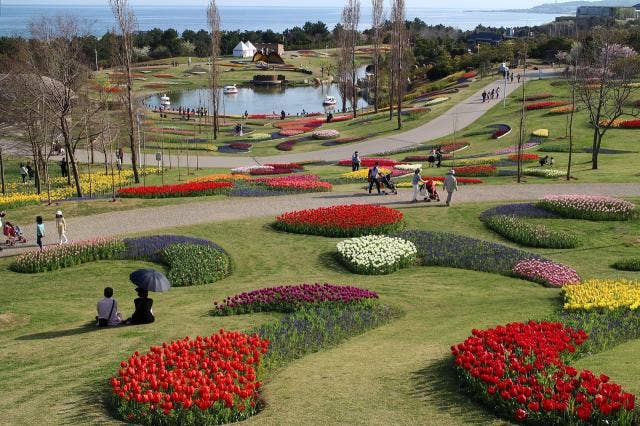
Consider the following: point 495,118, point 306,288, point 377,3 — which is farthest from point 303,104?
point 306,288

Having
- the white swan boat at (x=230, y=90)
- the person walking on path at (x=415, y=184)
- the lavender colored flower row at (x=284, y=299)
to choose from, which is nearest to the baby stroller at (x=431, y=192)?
the person walking on path at (x=415, y=184)

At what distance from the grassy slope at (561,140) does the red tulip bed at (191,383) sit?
2600 centimetres

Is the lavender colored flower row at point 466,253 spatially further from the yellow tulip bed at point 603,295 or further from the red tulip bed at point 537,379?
the red tulip bed at point 537,379

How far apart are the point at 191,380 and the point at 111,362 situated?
286cm

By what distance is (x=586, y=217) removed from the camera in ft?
87.1

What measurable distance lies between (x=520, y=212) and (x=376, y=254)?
8600mm

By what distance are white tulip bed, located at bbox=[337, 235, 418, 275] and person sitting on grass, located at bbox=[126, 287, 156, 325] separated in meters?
7.52

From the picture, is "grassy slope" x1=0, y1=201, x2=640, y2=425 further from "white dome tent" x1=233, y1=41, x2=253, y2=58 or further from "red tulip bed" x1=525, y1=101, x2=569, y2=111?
"white dome tent" x1=233, y1=41, x2=253, y2=58

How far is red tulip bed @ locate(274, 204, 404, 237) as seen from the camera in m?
25.2

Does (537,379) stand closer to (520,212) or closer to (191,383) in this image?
(191,383)

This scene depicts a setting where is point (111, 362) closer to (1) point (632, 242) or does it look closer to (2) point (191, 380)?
(2) point (191, 380)

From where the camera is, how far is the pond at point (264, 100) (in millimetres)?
106000

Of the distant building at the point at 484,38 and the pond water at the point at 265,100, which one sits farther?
the distant building at the point at 484,38

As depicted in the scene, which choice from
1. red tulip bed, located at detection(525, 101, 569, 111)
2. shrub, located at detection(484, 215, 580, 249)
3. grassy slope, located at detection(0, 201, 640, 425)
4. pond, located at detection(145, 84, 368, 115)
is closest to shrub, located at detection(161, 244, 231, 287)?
grassy slope, located at detection(0, 201, 640, 425)
